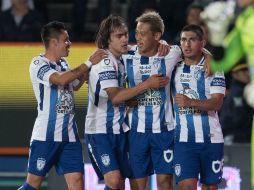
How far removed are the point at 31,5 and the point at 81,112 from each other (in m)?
2.20

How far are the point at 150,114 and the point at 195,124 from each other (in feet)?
1.41

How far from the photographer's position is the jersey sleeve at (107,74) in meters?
9.88

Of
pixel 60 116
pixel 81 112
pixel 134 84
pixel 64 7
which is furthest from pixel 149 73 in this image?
pixel 64 7

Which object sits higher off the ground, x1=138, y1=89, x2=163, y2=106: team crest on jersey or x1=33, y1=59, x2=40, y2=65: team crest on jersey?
x1=33, y1=59, x2=40, y2=65: team crest on jersey

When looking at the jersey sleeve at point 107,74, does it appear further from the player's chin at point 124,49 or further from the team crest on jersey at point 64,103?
the team crest on jersey at point 64,103

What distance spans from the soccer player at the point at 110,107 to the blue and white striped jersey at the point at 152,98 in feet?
0.38

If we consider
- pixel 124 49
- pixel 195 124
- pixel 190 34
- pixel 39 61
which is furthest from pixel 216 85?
pixel 39 61

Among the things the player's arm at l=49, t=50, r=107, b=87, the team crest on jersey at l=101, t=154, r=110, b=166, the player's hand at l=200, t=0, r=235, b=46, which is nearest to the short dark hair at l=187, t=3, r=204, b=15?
the player's arm at l=49, t=50, r=107, b=87

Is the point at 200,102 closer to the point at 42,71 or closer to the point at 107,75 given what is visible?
the point at 107,75

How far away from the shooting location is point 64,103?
10.0m

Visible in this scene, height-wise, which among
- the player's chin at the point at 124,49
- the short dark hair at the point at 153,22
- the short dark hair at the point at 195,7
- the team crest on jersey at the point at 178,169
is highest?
the short dark hair at the point at 195,7

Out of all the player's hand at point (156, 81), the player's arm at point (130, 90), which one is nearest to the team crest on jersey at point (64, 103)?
the player's arm at point (130, 90)

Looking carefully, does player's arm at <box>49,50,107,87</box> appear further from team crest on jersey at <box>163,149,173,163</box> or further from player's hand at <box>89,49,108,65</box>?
team crest on jersey at <box>163,149,173,163</box>

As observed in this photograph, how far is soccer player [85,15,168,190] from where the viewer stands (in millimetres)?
9906
